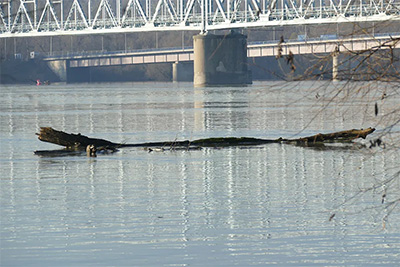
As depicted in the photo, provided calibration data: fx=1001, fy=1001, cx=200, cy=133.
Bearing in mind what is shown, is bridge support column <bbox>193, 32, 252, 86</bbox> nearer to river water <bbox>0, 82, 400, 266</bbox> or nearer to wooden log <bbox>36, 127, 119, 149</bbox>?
wooden log <bbox>36, 127, 119, 149</bbox>

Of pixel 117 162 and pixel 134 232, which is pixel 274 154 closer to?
pixel 117 162

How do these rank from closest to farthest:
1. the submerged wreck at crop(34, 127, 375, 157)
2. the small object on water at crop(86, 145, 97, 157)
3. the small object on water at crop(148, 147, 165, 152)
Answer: the small object on water at crop(86, 145, 97, 157), the submerged wreck at crop(34, 127, 375, 157), the small object on water at crop(148, 147, 165, 152)

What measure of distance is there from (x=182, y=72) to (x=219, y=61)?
4699 centimetres

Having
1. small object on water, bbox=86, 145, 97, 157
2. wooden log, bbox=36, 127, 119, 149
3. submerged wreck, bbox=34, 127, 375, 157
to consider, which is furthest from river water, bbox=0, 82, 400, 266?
wooden log, bbox=36, 127, 119, 149

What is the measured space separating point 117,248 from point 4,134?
85.9 ft

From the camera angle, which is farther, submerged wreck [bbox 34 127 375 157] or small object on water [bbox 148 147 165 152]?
small object on water [bbox 148 147 165 152]

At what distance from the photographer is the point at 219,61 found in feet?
436

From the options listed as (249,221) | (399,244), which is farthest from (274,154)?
(399,244)

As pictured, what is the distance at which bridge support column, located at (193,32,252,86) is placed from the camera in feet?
433

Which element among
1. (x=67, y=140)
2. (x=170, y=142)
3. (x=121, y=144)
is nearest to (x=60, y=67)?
(x=121, y=144)

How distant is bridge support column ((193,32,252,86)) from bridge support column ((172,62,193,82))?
4218 centimetres

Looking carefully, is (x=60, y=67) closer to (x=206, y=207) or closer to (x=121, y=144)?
(x=121, y=144)

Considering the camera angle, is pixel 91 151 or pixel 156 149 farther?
pixel 156 149

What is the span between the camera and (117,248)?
12977mm
